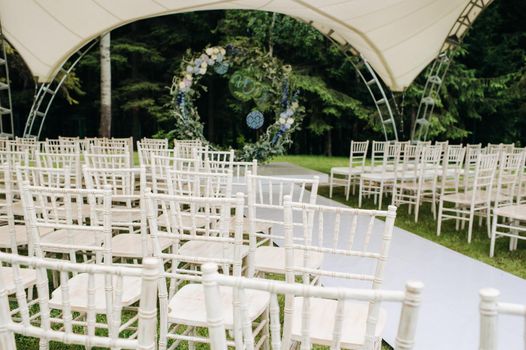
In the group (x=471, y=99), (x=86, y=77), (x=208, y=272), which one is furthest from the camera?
(x=86, y=77)

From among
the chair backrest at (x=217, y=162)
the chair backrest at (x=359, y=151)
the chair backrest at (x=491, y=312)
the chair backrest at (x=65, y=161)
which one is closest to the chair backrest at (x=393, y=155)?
the chair backrest at (x=359, y=151)

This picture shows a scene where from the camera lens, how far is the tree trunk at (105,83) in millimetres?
13328

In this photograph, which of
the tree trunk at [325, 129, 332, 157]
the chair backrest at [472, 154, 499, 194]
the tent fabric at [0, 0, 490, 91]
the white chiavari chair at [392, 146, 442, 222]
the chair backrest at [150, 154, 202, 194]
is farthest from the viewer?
the tree trunk at [325, 129, 332, 157]

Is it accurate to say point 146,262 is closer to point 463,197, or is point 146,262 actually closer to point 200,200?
point 200,200

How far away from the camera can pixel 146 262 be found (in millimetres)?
1145

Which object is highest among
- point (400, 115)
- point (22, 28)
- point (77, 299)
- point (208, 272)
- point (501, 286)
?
point (22, 28)

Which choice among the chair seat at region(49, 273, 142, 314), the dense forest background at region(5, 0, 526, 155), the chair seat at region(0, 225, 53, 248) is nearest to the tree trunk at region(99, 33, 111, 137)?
the dense forest background at region(5, 0, 526, 155)

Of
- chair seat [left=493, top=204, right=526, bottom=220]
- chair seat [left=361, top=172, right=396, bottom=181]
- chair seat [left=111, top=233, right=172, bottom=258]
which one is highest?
chair seat [left=361, top=172, right=396, bottom=181]

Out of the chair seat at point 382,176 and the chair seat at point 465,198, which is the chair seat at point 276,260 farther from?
the chair seat at point 382,176

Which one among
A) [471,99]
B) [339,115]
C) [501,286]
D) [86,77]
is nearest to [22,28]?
[501,286]

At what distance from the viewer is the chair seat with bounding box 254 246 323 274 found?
2.83 m

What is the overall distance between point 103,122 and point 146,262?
14.5m

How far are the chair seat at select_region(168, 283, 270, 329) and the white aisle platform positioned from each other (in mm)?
1107

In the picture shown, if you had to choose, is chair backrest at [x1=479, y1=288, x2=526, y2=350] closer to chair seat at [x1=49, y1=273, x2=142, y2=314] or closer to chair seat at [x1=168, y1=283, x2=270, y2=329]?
chair seat at [x1=168, y1=283, x2=270, y2=329]
